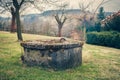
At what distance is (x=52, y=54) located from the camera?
8.28m

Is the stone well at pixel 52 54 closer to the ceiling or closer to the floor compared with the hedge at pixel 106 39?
closer to the ceiling

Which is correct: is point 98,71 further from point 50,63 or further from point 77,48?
point 50,63

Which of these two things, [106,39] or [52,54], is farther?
[106,39]

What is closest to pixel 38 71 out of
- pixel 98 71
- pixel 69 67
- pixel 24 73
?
pixel 24 73

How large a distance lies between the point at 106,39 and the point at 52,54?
1488cm

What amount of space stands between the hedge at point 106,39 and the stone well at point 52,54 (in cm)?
1293

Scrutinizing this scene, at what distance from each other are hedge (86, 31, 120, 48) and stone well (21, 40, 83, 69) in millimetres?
12932

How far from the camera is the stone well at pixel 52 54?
8250mm

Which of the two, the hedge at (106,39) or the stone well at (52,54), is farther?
the hedge at (106,39)

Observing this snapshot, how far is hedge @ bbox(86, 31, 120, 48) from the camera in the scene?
20.9m

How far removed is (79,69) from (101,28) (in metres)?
19.2

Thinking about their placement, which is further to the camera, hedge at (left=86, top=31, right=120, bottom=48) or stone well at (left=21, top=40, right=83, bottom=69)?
hedge at (left=86, top=31, right=120, bottom=48)

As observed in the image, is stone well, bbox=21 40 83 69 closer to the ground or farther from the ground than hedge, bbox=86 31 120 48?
farther from the ground

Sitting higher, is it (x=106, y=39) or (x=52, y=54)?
(x=52, y=54)
